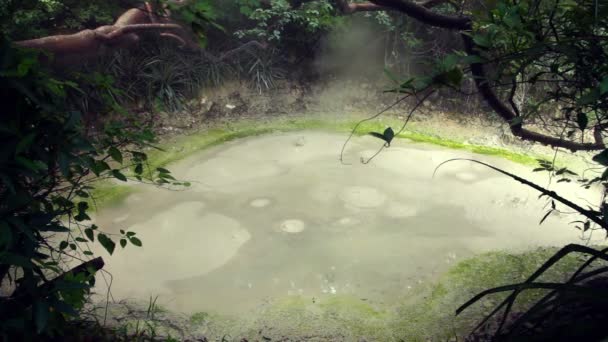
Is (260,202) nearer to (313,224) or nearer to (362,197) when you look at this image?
(313,224)

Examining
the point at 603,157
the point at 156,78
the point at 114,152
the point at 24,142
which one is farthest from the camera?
the point at 156,78

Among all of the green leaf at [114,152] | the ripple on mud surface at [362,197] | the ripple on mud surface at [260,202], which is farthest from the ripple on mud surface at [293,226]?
the green leaf at [114,152]

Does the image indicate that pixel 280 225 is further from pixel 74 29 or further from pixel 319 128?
pixel 74 29

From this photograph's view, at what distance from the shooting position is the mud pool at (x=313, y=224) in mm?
3027

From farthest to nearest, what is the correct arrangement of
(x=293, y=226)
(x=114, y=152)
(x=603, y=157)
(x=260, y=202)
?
(x=260, y=202), (x=293, y=226), (x=114, y=152), (x=603, y=157)

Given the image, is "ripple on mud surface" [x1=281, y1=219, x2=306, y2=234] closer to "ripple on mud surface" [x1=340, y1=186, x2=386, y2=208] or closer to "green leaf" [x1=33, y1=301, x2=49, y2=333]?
"ripple on mud surface" [x1=340, y1=186, x2=386, y2=208]

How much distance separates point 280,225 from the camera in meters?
3.68

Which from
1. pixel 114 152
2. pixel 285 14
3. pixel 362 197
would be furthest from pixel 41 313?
pixel 285 14

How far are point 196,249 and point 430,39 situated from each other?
432 cm

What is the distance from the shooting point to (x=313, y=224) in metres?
3.69

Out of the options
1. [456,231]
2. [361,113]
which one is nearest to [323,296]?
[456,231]

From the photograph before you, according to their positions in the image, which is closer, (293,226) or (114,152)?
(114,152)

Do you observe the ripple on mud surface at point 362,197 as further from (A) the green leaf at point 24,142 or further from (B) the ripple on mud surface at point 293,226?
(A) the green leaf at point 24,142

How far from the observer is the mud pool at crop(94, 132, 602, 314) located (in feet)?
9.93
